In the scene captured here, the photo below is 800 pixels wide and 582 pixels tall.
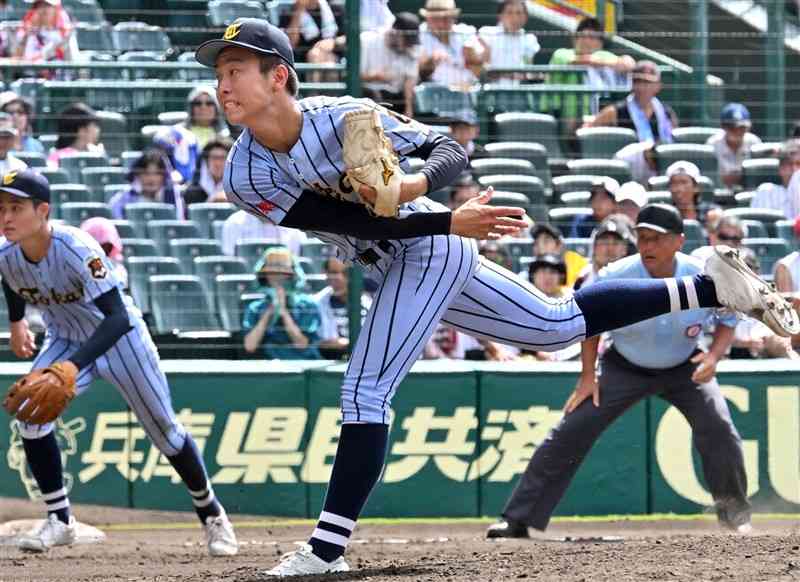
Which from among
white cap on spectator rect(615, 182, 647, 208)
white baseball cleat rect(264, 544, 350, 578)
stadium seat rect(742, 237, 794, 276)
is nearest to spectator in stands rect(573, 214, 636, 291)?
white cap on spectator rect(615, 182, 647, 208)

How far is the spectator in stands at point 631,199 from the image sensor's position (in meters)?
8.84

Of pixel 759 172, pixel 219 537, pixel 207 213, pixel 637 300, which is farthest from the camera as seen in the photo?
pixel 759 172

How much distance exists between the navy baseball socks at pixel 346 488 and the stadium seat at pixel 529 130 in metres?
4.92

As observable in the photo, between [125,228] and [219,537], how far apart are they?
300cm

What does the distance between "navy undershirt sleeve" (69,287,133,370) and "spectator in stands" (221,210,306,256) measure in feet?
8.58

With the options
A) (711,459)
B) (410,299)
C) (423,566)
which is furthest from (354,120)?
(711,459)

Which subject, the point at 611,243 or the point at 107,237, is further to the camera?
the point at 107,237

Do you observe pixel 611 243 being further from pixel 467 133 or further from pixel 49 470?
pixel 49 470

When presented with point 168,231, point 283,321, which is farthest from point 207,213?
point 283,321

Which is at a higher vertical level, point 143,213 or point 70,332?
point 143,213

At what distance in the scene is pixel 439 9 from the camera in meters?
9.45

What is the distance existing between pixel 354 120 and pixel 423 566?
169 cm

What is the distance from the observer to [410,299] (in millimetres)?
4828

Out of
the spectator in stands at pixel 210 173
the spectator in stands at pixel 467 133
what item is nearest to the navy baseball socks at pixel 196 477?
the spectator in stands at pixel 210 173
